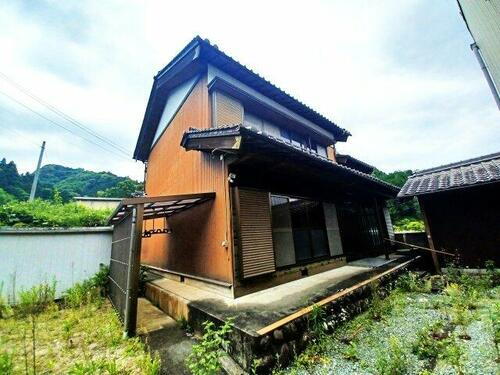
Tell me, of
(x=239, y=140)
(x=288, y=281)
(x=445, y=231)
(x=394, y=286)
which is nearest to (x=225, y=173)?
(x=239, y=140)

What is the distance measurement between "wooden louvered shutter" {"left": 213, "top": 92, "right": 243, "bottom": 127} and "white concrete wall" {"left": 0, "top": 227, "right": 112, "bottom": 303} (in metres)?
6.17

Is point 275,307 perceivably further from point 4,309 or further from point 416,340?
point 4,309

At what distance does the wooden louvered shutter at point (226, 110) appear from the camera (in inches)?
273

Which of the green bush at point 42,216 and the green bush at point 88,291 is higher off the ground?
the green bush at point 42,216

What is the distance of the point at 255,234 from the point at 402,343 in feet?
11.0

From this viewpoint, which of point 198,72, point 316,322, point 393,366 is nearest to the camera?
point 393,366

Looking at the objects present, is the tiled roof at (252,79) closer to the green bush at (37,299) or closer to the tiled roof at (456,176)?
the tiled roof at (456,176)

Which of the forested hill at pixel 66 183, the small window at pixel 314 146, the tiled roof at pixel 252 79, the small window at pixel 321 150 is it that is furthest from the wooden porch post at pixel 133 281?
the forested hill at pixel 66 183

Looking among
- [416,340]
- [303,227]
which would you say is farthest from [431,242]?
[416,340]

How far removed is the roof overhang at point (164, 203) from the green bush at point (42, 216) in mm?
4084

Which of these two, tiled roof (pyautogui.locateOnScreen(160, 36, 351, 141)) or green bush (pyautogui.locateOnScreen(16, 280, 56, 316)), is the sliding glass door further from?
green bush (pyautogui.locateOnScreen(16, 280, 56, 316))

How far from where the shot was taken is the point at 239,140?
14.5 feet

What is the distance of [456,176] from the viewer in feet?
27.0

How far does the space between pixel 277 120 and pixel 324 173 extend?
368 cm
